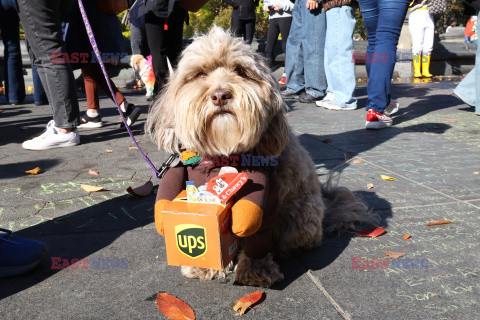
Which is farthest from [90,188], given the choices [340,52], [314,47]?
[314,47]

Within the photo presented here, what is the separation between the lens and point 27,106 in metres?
8.39

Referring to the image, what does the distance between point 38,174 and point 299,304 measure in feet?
9.74

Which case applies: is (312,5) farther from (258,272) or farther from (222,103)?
(258,272)

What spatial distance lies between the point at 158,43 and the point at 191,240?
3.55 m

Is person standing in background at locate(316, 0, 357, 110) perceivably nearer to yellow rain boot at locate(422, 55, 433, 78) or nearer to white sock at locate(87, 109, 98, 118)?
white sock at locate(87, 109, 98, 118)

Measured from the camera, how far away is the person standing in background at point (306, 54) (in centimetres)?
743

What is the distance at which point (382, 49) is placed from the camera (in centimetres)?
561

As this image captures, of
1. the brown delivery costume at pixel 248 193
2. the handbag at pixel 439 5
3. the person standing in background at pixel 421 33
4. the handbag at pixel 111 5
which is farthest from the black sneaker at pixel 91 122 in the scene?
the person standing in background at pixel 421 33

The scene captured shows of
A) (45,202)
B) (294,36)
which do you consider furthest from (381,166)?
(294,36)

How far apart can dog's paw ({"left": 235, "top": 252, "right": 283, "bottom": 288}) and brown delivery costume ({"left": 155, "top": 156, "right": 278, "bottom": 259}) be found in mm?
35

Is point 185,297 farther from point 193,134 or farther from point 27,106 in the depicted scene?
point 27,106

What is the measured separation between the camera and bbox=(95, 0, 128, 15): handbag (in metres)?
5.18

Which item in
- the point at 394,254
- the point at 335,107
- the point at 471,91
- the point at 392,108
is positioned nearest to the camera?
the point at 394,254

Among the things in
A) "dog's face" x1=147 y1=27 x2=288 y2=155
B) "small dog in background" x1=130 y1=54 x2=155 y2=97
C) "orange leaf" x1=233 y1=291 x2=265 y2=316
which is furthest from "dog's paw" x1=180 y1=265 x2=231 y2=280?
"small dog in background" x1=130 y1=54 x2=155 y2=97
